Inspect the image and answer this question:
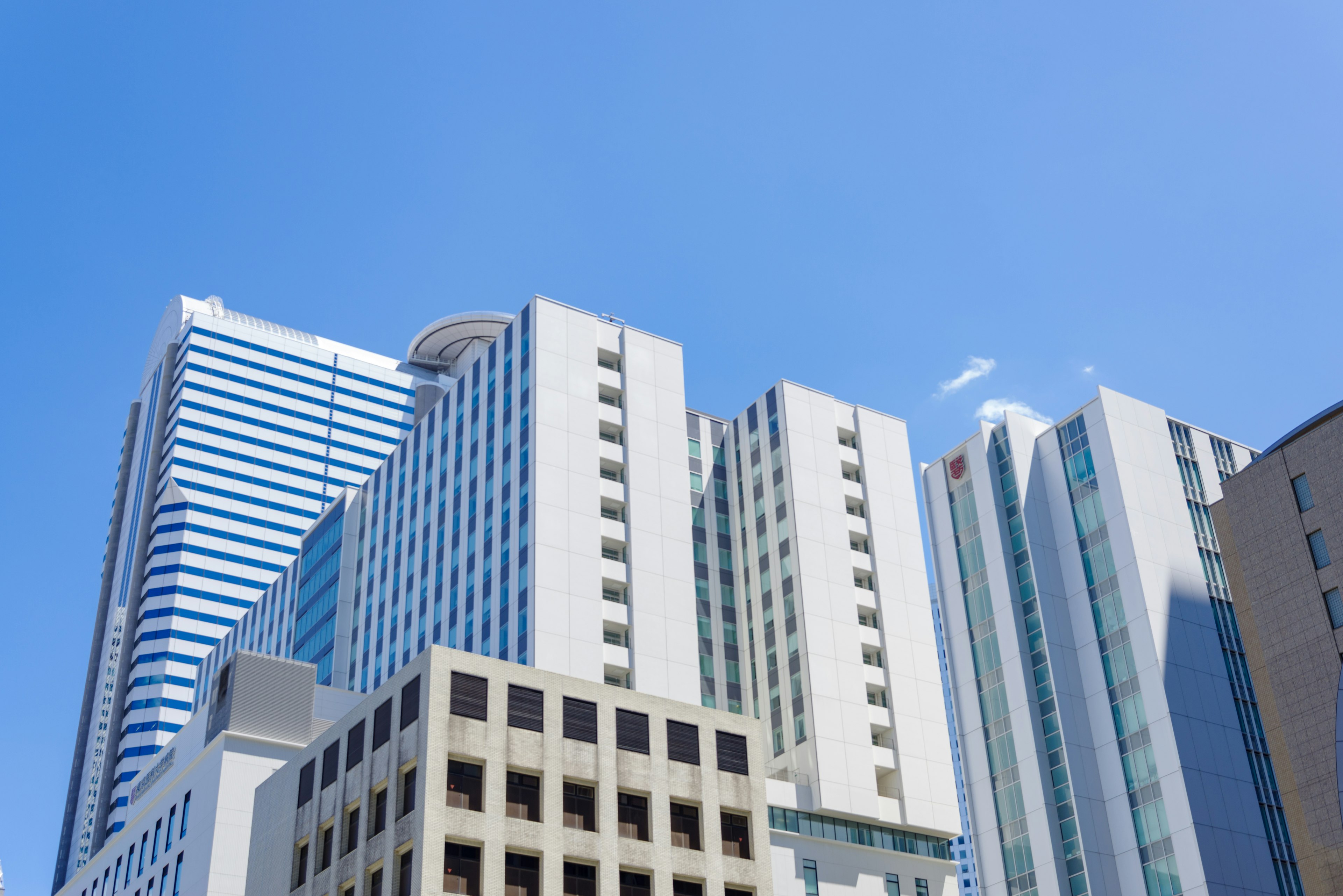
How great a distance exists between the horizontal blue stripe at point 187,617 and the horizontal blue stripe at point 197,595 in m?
2.15

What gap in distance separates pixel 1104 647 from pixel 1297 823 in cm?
3755

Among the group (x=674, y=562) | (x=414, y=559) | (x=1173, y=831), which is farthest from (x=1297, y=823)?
(x=414, y=559)

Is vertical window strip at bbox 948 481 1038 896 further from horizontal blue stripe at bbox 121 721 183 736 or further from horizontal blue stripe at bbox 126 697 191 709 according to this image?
horizontal blue stripe at bbox 126 697 191 709

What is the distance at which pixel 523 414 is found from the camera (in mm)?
105812

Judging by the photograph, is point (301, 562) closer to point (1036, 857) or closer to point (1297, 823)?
point (1036, 857)

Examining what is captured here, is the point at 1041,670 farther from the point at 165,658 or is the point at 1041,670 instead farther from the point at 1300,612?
the point at 165,658

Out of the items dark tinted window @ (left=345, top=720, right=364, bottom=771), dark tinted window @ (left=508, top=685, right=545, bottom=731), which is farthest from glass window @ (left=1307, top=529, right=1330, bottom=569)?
dark tinted window @ (left=345, top=720, right=364, bottom=771)

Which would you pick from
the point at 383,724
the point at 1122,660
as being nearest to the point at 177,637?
the point at 383,724

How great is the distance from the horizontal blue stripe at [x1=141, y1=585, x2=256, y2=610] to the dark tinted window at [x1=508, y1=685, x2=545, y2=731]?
134200mm

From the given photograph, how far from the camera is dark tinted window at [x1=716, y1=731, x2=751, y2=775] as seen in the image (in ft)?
243

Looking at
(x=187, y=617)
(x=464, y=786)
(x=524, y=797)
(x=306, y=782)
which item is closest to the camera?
(x=464, y=786)

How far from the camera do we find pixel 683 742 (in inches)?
2872

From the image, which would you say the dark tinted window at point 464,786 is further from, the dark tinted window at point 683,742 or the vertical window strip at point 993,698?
the vertical window strip at point 993,698

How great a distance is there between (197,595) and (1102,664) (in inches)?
5258
